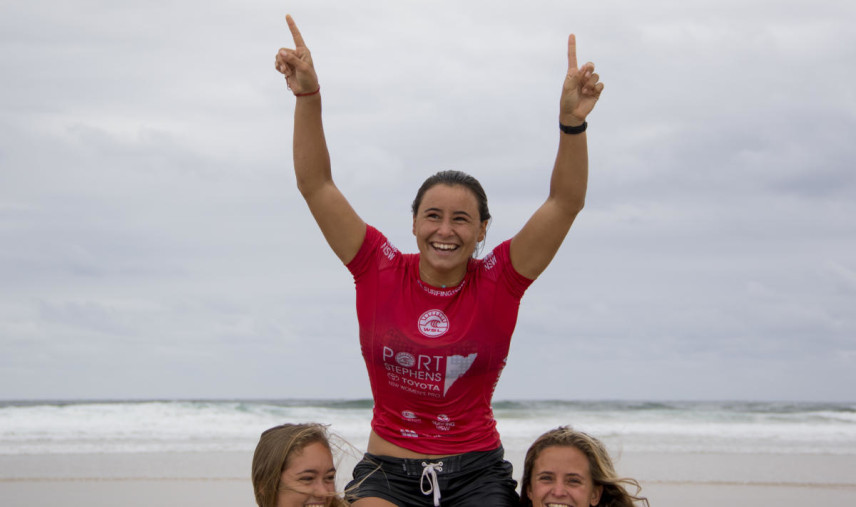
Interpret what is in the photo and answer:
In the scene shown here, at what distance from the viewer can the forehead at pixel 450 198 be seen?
12.2ft

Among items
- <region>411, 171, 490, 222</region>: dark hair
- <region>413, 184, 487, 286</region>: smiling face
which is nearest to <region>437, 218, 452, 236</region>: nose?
<region>413, 184, 487, 286</region>: smiling face

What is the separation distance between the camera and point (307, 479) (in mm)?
3480

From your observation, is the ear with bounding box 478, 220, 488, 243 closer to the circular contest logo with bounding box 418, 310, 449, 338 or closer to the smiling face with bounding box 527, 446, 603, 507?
the circular contest logo with bounding box 418, 310, 449, 338

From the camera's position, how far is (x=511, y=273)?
3770mm

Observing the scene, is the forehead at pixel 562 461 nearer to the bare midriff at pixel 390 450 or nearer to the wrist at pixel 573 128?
the bare midriff at pixel 390 450

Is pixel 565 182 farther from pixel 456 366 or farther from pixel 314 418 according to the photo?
pixel 314 418

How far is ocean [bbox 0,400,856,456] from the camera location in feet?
44.8

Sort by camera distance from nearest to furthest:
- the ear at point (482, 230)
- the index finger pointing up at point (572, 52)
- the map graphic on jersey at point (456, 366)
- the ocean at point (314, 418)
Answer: the index finger pointing up at point (572, 52)
the map graphic on jersey at point (456, 366)
the ear at point (482, 230)
the ocean at point (314, 418)

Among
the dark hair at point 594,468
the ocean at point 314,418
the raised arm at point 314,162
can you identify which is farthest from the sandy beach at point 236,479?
the raised arm at point 314,162

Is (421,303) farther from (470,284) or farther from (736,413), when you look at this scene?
(736,413)

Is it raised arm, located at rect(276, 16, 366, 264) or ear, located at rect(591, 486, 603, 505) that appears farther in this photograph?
ear, located at rect(591, 486, 603, 505)

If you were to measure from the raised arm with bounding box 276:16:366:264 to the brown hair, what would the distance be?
2.65ft

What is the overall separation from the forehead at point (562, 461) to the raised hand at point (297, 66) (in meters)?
1.90

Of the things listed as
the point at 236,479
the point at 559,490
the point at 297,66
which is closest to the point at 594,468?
the point at 559,490
